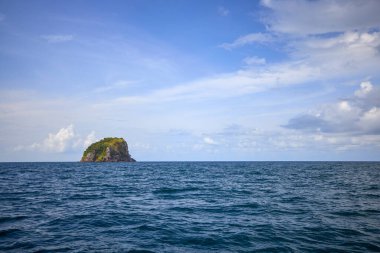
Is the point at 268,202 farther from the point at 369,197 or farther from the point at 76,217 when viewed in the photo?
the point at 76,217

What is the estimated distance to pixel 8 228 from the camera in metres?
17.7

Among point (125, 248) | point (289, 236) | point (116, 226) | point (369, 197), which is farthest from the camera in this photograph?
point (369, 197)

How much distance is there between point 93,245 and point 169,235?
182 inches

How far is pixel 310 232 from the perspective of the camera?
1747 cm

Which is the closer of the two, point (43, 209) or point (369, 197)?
point (43, 209)

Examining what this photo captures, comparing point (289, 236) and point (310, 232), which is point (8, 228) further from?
point (310, 232)

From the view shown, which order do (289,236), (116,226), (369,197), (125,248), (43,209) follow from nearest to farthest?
(125,248) < (289,236) < (116,226) < (43,209) < (369,197)

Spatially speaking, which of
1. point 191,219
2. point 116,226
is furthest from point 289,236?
point 116,226

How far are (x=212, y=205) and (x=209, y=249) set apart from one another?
12288 mm

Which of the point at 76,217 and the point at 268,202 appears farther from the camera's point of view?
the point at 268,202

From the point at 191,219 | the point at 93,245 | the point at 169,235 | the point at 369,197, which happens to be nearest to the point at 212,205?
the point at 191,219

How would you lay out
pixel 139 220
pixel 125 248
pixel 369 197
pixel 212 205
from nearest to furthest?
pixel 125 248
pixel 139 220
pixel 212 205
pixel 369 197

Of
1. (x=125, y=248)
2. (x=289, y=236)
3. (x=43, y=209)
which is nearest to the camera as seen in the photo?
(x=125, y=248)

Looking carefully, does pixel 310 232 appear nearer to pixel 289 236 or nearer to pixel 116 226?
pixel 289 236
